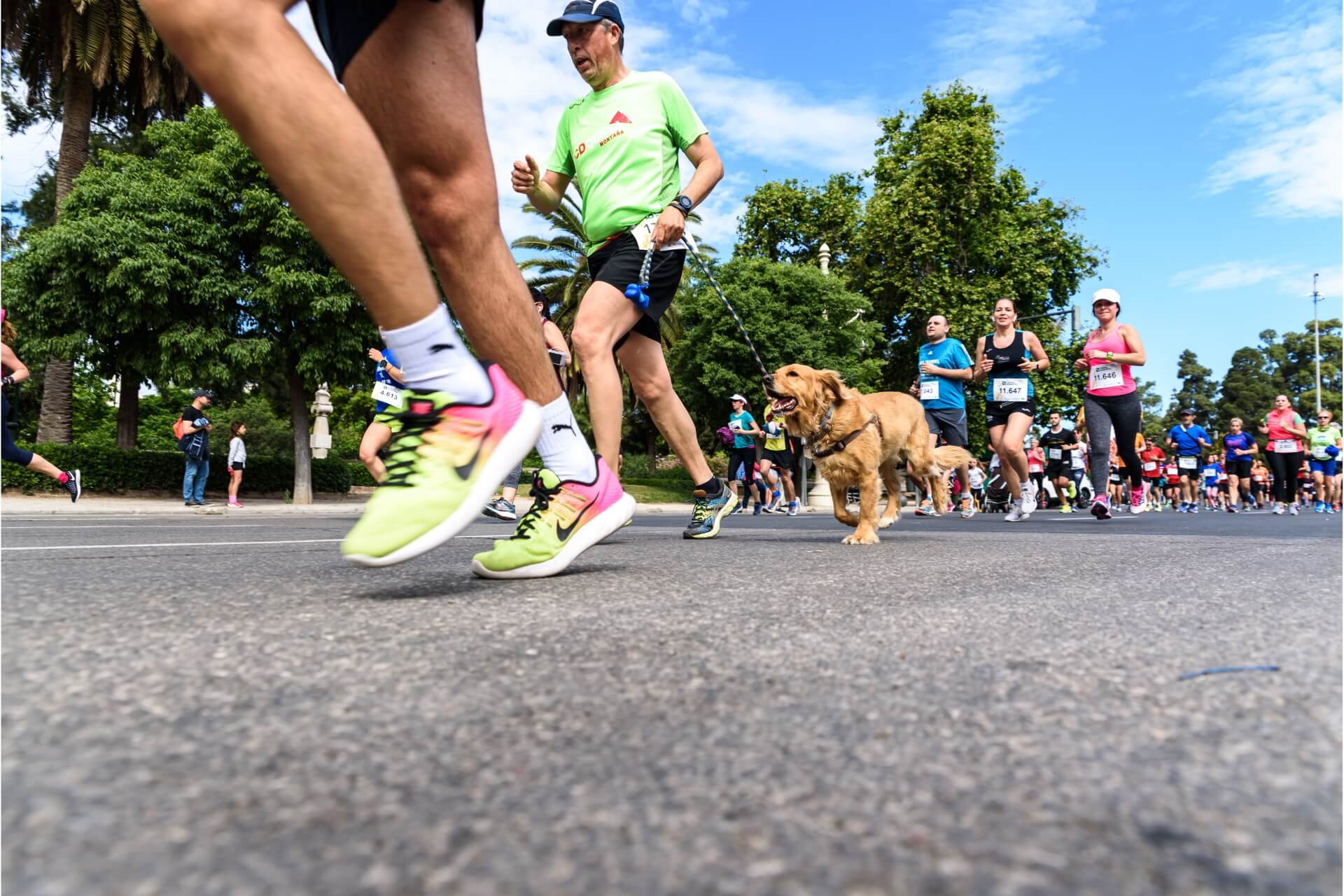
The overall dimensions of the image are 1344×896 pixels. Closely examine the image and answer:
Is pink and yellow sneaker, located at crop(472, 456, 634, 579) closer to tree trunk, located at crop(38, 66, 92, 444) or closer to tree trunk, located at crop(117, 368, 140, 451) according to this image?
tree trunk, located at crop(38, 66, 92, 444)

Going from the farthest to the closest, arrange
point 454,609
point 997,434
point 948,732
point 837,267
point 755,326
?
1. point 837,267
2. point 755,326
3. point 997,434
4. point 454,609
5. point 948,732

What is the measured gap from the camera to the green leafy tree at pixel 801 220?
3775 cm

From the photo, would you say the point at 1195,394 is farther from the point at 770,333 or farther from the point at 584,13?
the point at 584,13

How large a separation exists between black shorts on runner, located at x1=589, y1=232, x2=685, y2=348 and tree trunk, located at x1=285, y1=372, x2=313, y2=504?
62.9 ft

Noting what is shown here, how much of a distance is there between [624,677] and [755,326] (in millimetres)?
30928

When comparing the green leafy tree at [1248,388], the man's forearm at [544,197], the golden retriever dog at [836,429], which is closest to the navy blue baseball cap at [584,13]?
the man's forearm at [544,197]

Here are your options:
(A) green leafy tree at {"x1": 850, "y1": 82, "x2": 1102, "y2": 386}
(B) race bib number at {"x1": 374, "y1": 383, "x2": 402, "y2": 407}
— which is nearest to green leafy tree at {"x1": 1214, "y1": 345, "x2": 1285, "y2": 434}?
(A) green leafy tree at {"x1": 850, "y1": 82, "x2": 1102, "y2": 386}

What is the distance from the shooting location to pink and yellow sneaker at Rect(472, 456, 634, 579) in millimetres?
2236

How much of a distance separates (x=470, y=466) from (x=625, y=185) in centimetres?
275

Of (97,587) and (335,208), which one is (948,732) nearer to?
(335,208)

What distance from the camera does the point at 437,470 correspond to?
182 centimetres

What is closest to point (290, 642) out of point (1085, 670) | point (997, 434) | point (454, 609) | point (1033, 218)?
point (454, 609)

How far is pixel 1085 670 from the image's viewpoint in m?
1.16

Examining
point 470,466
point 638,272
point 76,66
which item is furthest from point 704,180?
point 76,66
